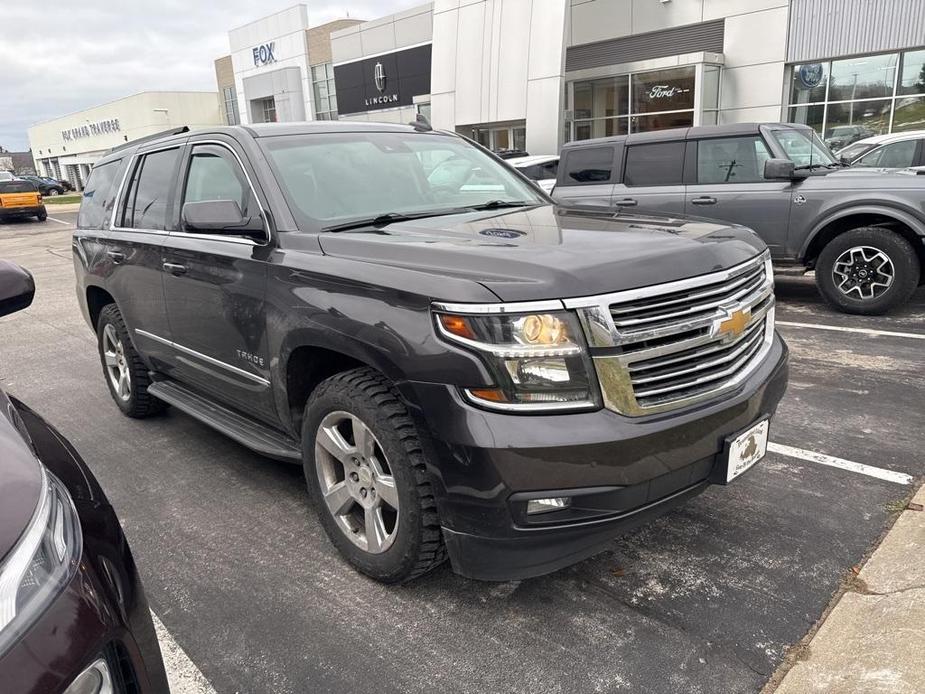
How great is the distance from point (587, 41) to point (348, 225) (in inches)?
875

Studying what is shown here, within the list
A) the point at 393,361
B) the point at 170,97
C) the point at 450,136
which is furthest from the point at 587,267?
the point at 170,97

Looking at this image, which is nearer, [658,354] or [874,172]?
[658,354]

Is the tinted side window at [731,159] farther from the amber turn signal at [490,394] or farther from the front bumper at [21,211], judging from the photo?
the front bumper at [21,211]

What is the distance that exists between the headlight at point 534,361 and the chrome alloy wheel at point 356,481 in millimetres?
634

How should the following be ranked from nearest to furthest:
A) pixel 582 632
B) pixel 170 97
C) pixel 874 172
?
pixel 582 632 → pixel 874 172 → pixel 170 97

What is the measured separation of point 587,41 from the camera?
22906 millimetres

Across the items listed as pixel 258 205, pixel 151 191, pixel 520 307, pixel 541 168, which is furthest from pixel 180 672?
pixel 541 168

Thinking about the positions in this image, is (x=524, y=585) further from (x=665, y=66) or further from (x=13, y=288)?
(x=665, y=66)

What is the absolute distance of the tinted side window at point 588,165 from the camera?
8797 millimetres

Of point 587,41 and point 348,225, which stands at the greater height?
point 587,41

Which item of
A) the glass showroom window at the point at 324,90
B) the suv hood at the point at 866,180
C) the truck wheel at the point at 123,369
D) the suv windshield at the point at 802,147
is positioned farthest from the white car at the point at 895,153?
the glass showroom window at the point at 324,90

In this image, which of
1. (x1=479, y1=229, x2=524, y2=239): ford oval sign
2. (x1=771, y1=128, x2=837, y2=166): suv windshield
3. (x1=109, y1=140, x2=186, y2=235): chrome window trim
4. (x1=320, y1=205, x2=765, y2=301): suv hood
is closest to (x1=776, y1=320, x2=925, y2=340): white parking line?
(x1=771, y1=128, x2=837, y2=166): suv windshield

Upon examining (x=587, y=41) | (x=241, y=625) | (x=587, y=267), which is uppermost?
(x=587, y=41)

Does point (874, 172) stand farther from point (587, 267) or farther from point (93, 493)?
point (93, 493)
